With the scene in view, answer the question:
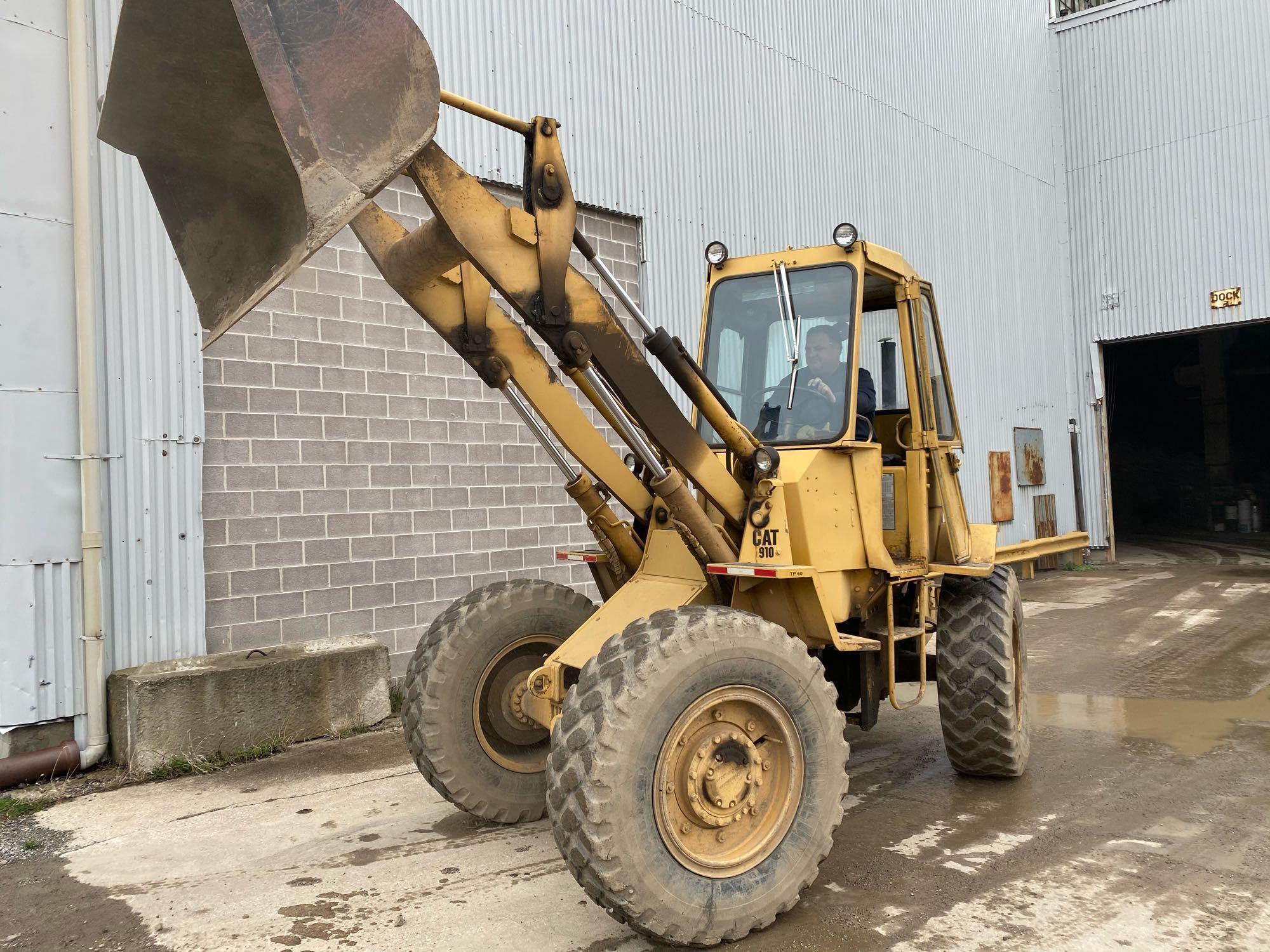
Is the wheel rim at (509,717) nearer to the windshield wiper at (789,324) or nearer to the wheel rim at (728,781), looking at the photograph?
the wheel rim at (728,781)

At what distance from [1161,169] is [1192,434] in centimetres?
1734

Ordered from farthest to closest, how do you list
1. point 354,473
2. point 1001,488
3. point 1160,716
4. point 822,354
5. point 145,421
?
1. point 1001,488
2. point 354,473
3. point 1160,716
4. point 145,421
5. point 822,354

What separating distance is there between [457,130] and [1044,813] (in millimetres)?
7165

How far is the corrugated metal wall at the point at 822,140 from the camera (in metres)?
9.69

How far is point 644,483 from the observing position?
498 centimetres

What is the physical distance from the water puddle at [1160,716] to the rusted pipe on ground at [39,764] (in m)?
6.76

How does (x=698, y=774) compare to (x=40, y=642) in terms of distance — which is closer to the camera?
(x=698, y=774)

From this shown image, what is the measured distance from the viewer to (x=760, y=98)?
12328 mm

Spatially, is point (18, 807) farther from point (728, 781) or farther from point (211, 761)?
point (728, 781)

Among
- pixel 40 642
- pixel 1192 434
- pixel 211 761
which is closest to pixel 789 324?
pixel 211 761

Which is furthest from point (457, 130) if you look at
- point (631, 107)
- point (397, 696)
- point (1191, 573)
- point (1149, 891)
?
point (1191, 573)

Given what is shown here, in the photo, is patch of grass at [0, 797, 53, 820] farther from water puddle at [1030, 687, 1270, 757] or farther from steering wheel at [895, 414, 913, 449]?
water puddle at [1030, 687, 1270, 757]

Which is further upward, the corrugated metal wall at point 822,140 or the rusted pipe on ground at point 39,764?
the corrugated metal wall at point 822,140

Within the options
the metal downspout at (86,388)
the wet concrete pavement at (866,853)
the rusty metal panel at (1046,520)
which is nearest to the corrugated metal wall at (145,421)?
the metal downspout at (86,388)
